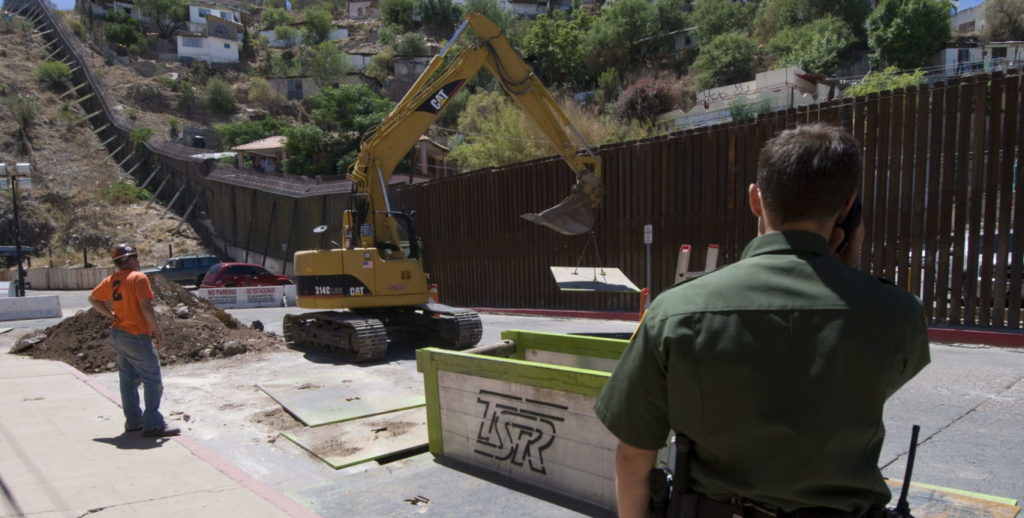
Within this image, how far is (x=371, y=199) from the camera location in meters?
11.7

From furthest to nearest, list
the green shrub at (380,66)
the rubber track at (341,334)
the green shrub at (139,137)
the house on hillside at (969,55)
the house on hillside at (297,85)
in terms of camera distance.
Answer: the green shrub at (380,66), the house on hillside at (297,85), the green shrub at (139,137), the house on hillside at (969,55), the rubber track at (341,334)

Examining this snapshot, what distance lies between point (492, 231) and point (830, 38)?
47775 mm

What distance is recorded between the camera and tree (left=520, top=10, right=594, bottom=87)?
7000 centimetres

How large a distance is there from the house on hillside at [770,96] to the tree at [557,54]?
25709 millimetres

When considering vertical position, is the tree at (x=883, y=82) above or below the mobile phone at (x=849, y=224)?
above

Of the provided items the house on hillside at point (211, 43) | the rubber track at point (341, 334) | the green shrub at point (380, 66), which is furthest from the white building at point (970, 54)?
the house on hillside at point (211, 43)

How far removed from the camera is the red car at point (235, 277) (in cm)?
2502

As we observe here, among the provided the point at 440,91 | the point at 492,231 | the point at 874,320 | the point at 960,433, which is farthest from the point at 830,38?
the point at 874,320

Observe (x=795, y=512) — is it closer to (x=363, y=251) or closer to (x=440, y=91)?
(x=363, y=251)

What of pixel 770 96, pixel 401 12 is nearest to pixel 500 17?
pixel 401 12

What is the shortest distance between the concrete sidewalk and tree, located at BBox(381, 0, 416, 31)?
109593mm

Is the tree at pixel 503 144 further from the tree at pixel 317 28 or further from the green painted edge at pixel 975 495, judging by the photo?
the tree at pixel 317 28

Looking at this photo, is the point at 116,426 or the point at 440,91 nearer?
the point at 116,426

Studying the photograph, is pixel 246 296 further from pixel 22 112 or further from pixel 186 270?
pixel 22 112
